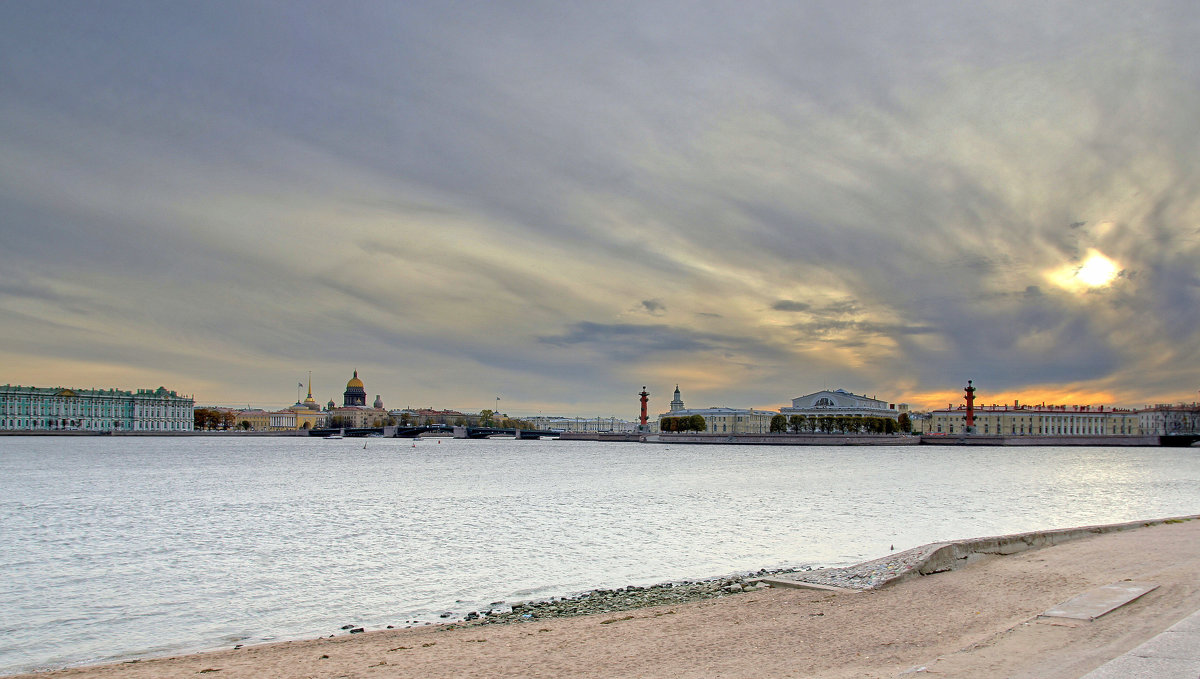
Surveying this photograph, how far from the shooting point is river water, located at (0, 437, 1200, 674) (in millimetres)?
12859

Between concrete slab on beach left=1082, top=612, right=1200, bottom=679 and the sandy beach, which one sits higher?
concrete slab on beach left=1082, top=612, right=1200, bottom=679

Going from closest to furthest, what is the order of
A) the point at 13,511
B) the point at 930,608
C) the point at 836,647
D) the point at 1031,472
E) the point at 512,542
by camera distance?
the point at 836,647, the point at 930,608, the point at 512,542, the point at 13,511, the point at 1031,472

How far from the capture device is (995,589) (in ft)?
37.8

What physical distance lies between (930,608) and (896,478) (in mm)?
43078

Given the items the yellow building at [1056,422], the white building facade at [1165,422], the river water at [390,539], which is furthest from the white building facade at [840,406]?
the river water at [390,539]

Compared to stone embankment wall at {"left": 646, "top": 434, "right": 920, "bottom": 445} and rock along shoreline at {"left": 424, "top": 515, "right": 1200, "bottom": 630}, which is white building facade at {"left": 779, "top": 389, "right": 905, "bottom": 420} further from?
rock along shoreline at {"left": 424, "top": 515, "right": 1200, "bottom": 630}

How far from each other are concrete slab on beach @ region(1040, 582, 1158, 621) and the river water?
7318 mm

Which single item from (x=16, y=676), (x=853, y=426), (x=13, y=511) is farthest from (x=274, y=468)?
(x=853, y=426)

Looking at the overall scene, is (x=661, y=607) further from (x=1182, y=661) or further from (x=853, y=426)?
(x=853, y=426)

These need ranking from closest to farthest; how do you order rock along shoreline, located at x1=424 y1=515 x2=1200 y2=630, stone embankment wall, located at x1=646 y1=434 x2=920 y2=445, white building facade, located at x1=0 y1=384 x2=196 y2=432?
rock along shoreline, located at x1=424 y1=515 x2=1200 y2=630 < stone embankment wall, located at x1=646 y1=434 x2=920 y2=445 < white building facade, located at x1=0 y1=384 x2=196 y2=432

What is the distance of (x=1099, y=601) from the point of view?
375 inches

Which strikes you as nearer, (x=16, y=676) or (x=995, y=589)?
(x=16, y=676)

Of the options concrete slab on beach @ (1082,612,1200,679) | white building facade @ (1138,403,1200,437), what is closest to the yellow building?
white building facade @ (1138,403,1200,437)

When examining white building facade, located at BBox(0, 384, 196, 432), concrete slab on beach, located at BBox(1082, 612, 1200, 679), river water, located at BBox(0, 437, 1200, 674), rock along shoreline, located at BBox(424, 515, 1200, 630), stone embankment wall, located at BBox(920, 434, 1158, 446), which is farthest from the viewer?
white building facade, located at BBox(0, 384, 196, 432)
